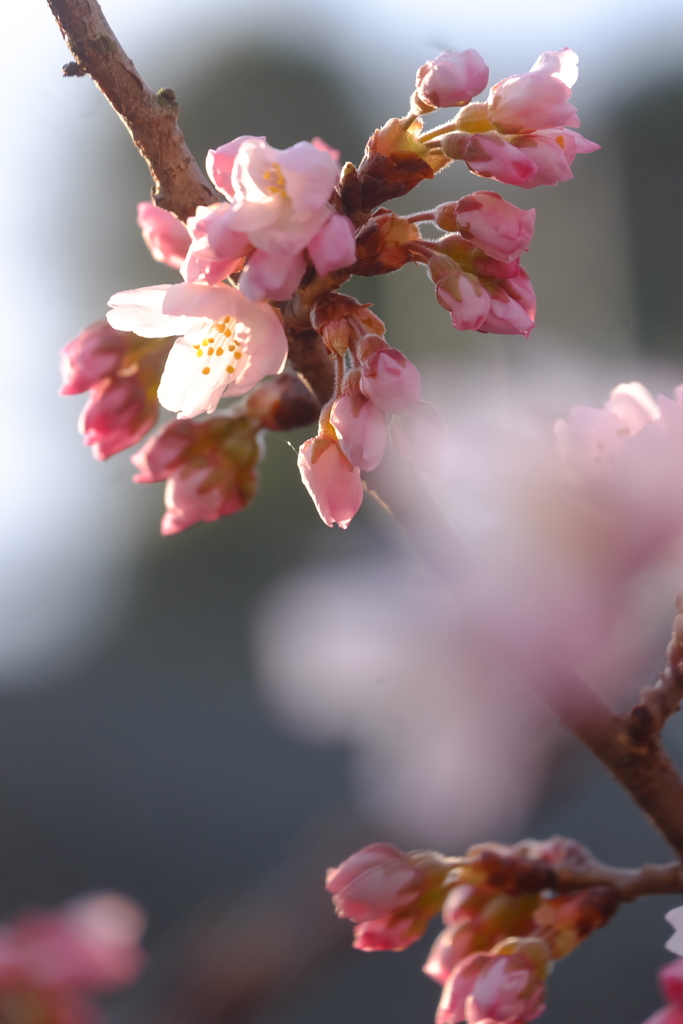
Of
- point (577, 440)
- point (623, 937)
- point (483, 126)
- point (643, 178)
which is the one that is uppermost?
point (483, 126)

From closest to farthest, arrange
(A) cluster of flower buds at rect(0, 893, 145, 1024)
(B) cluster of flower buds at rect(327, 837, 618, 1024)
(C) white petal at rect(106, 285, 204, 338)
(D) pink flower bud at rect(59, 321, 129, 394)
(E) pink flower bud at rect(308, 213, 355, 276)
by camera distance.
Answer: (E) pink flower bud at rect(308, 213, 355, 276) < (C) white petal at rect(106, 285, 204, 338) < (B) cluster of flower buds at rect(327, 837, 618, 1024) < (D) pink flower bud at rect(59, 321, 129, 394) < (A) cluster of flower buds at rect(0, 893, 145, 1024)

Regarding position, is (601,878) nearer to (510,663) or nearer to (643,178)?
(510,663)

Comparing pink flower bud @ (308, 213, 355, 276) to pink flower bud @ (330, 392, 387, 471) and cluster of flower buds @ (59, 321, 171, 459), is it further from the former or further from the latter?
cluster of flower buds @ (59, 321, 171, 459)

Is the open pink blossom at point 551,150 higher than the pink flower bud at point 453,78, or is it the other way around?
the pink flower bud at point 453,78

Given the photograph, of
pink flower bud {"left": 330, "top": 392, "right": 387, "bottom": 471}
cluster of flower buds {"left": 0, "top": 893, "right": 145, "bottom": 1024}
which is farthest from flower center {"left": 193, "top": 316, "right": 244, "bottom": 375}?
cluster of flower buds {"left": 0, "top": 893, "right": 145, "bottom": 1024}

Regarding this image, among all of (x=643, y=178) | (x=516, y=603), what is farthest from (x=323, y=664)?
(x=643, y=178)

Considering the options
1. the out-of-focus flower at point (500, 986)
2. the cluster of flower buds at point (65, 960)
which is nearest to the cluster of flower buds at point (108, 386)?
the out-of-focus flower at point (500, 986)

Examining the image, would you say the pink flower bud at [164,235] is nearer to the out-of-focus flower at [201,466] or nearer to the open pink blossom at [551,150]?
the out-of-focus flower at [201,466]
